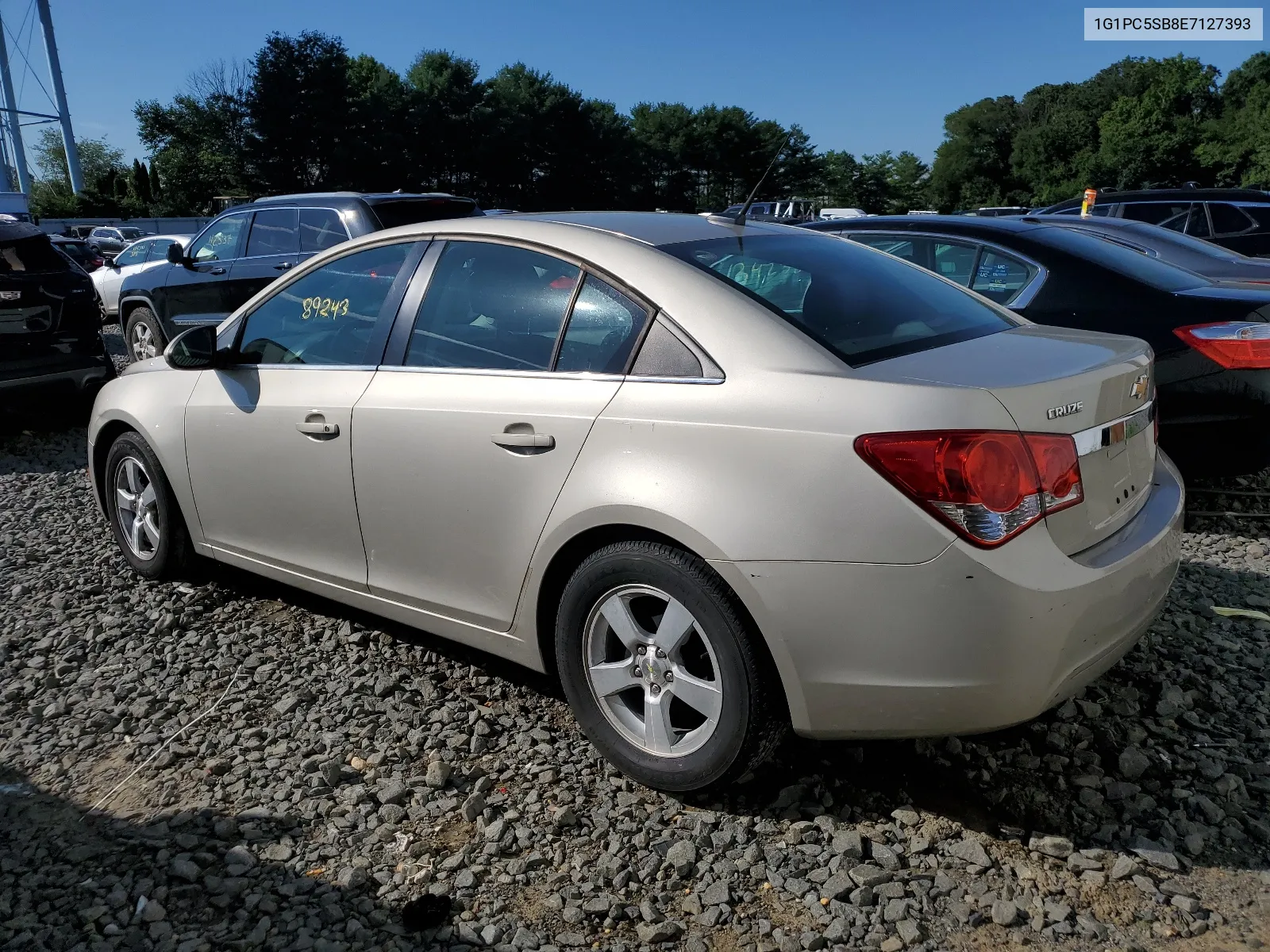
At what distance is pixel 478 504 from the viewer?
2.98 metres

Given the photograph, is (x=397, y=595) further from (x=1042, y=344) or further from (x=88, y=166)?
(x=88, y=166)

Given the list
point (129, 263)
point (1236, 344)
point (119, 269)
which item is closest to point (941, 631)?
point (1236, 344)

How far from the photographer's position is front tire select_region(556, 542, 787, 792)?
2492 mm

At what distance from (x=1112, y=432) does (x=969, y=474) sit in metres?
0.64

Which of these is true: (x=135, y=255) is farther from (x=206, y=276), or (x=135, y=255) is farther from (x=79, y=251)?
(x=206, y=276)

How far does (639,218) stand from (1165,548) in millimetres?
1902

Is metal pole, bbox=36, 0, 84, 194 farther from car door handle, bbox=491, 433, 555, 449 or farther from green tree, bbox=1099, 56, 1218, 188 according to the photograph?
green tree, bbox=1099, 56, 1218, 188

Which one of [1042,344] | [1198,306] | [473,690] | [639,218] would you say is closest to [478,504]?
[473,690]

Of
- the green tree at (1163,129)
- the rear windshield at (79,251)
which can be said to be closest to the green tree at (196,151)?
the rear windshield at (79,251)

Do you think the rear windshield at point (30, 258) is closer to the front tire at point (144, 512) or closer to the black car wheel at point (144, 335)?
the black car wheel at point (144, 335)

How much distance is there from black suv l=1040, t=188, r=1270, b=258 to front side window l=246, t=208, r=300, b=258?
9.40 meters

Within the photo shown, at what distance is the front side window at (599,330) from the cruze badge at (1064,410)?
42.5 inches

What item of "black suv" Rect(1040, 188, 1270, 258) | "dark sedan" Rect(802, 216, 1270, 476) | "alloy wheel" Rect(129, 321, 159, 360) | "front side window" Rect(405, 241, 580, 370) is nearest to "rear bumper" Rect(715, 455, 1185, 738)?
"front side window" Rect(405, 241, 580, 370)

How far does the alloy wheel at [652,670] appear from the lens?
260 centimetres
